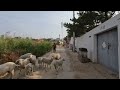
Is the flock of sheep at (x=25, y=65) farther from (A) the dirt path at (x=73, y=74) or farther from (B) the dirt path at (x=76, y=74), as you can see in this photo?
(B) the dirt path at (x=76, y=74)

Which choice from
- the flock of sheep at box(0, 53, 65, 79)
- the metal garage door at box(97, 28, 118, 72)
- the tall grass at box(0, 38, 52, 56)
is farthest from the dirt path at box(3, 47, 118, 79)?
the tall grass at box(0, 38, 52, 56)

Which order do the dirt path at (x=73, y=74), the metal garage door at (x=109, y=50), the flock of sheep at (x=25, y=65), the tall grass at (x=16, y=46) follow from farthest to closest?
the tall grass at (x=16, y=46), the metal garage door at (x=109, y=50), the dirt path at (x=73, y=74), the flock of sheep at (x=25, y=65)

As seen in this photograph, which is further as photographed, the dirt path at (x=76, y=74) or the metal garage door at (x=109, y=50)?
the metal garage door at (x=109, y=50)

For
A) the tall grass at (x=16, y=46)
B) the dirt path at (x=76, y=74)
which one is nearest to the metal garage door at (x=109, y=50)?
the dirt path at (x=76, y=74)

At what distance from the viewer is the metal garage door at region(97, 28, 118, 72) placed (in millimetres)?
10555

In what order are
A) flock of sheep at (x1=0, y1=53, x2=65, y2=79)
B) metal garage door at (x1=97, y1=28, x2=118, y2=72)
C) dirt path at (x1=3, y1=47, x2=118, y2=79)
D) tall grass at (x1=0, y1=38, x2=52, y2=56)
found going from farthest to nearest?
tall grass at (x1=0, y1=38, x2=52, y2=56) < metal garage door at (x1=97, y1=28, x2=118, y2=72) < dirt path at (x1=3, y1=47, x2=118, y2=79) < flock of sheep at (x1=0, y1=53, x2=65, y2=79)

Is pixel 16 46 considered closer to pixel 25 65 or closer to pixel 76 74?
pixel 25 65

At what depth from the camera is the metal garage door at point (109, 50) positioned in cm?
1055

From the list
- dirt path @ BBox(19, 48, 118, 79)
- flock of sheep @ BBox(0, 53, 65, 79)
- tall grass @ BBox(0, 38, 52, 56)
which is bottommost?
dirt path @ BBox(19, 48, 118, 79)

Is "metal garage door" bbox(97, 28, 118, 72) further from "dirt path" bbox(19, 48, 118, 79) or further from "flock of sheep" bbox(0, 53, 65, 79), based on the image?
"flock of sheep" bbox(0, 53, 65, 79)
